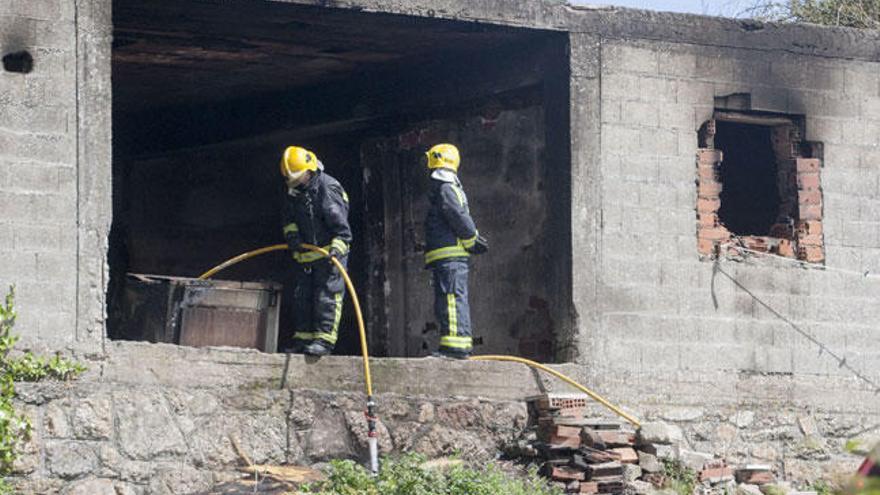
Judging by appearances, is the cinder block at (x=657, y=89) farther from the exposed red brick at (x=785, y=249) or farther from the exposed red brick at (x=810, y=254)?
the exposed red brick at (x=810, y=254)

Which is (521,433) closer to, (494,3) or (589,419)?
(589,419)

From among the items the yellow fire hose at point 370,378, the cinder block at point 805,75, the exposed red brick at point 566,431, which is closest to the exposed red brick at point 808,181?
the cinder block at point 805,75

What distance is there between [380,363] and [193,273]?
5.07 metres

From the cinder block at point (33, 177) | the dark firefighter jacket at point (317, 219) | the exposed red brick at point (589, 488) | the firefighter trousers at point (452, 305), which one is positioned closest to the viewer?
the cinder block at point (33, 177)

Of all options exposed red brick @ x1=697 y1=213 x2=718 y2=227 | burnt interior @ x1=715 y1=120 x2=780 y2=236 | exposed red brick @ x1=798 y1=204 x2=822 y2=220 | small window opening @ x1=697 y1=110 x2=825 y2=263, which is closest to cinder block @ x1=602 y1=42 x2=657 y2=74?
small window opening @ x1=697 y1=110 x2=825 y2=263

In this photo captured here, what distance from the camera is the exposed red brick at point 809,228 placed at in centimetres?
1395

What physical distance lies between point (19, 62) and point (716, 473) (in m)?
5.77

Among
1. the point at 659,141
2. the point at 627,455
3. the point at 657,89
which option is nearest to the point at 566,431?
the point at 627,455

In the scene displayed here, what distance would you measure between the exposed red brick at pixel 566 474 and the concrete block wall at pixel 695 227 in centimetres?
136

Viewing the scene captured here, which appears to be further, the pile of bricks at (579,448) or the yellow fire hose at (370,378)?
the pile of bricks at (579,448)

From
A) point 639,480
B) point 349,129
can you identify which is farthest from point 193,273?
point 639,480

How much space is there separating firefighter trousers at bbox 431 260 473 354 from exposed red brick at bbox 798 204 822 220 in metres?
3.15

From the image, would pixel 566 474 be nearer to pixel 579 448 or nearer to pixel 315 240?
pixel 579 448

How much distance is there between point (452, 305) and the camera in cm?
1242
